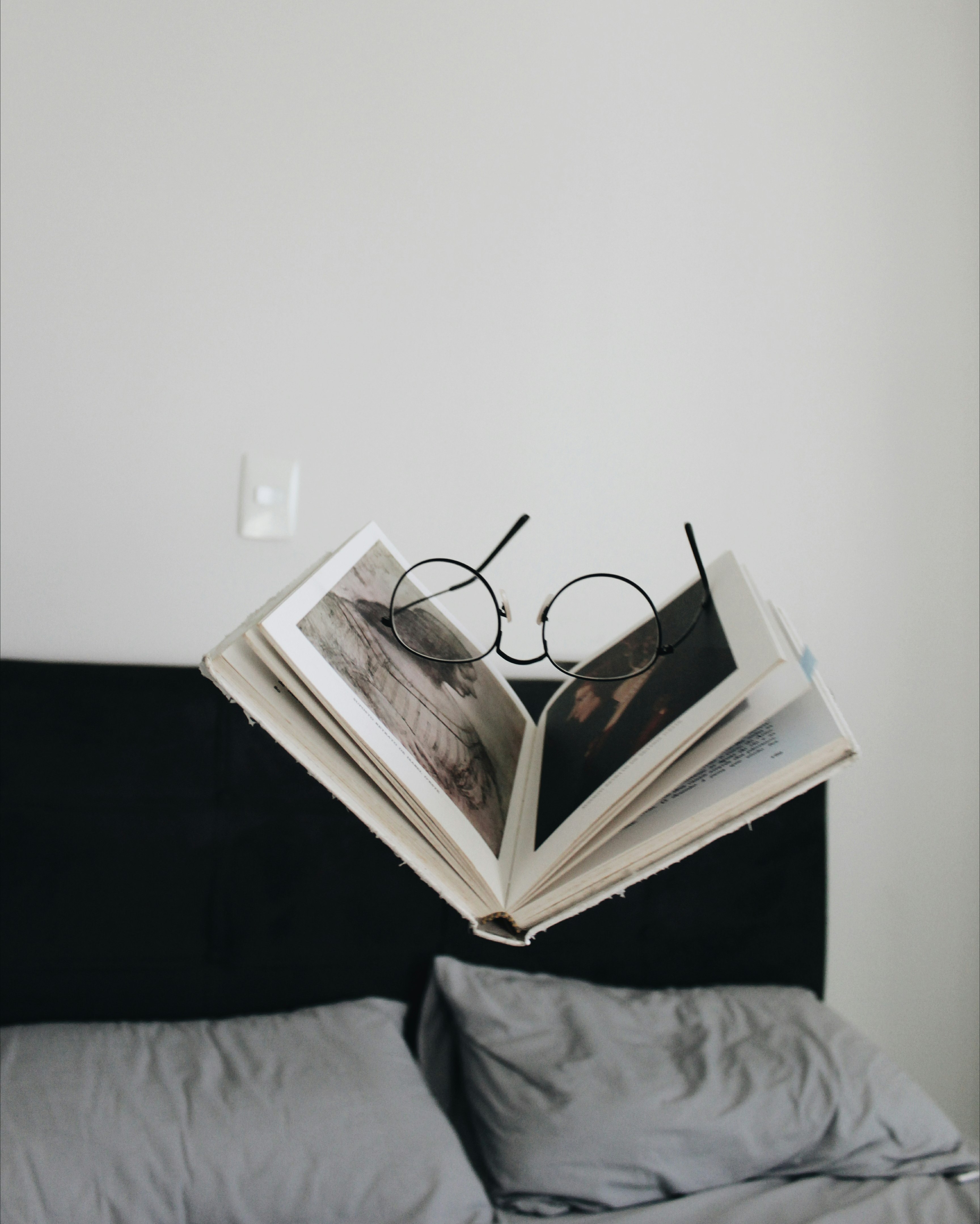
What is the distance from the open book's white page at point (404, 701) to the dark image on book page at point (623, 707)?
0.03 meters

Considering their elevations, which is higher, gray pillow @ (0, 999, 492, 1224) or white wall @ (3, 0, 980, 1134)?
white wall @ (3, 0, 980, 1134)

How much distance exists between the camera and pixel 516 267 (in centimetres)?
146

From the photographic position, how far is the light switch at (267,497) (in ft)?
4.47

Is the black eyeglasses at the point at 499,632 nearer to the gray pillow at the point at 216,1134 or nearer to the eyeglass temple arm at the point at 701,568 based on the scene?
the eyeglass temple arm at the point at 701,568

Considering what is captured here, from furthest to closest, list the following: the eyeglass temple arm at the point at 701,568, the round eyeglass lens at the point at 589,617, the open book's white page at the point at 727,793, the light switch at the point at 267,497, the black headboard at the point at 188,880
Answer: the round eyeglass lens at the point at 589,617, the light switch at the point at 267,497, the black headboard at the point at 188,880, the eyeglass temple arm at the point at 701,568, the open book's white page at the point at 727,793

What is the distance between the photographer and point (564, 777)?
633 millimetres

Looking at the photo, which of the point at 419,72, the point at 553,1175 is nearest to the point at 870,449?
the point at 419,72

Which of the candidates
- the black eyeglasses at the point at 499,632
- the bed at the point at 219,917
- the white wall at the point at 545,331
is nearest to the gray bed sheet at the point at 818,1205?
the bed at the point at 219,917

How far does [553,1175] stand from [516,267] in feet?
4.19

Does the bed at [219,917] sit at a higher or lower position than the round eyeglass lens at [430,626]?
lower

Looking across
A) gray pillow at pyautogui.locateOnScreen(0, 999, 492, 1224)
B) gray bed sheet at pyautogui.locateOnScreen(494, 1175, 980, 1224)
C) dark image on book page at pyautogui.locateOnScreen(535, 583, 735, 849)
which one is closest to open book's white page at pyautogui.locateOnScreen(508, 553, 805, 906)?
dark image on book page at pyautogui.locateOnScreen(535, 583, 735, 849)

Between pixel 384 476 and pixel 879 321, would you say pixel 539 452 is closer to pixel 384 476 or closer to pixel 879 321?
pixel 384 476

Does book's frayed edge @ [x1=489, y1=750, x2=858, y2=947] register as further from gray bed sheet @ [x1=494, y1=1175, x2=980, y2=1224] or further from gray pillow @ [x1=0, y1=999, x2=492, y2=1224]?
gray bed sheet @ [x1=494, y1=1175, x2=980, y2=1224]

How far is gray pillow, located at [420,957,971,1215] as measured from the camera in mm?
1125
